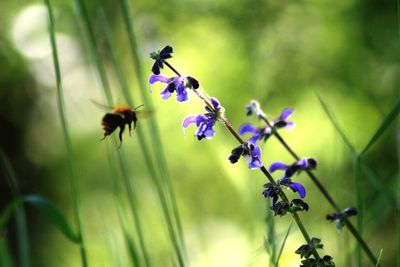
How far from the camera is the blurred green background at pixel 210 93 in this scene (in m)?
6.48

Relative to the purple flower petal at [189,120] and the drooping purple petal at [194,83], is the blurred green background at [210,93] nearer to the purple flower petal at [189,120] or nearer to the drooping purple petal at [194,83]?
the purple flower petal at [189,120]

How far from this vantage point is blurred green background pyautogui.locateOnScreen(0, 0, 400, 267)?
21.2 ft

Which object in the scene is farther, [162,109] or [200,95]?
[162,109]

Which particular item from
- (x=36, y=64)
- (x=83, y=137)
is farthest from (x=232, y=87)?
(x=36, y=64)

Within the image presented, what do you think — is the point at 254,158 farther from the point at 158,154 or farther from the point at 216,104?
the point at 158,154

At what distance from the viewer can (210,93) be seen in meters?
7.39

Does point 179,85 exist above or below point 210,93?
below

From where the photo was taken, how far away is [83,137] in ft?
28.6

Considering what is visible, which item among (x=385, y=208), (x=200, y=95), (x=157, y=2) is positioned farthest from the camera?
(x=157, y=2)

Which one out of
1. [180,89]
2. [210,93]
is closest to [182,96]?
[180,89]

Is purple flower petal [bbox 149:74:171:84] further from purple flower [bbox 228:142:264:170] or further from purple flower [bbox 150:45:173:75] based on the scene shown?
purple flower [bbox 228:142:264:170]

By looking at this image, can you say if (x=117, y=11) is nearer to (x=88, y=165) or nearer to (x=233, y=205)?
(x=88, y=165)

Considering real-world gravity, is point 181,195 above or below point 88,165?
below

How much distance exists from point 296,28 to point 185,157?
6.69 feet
